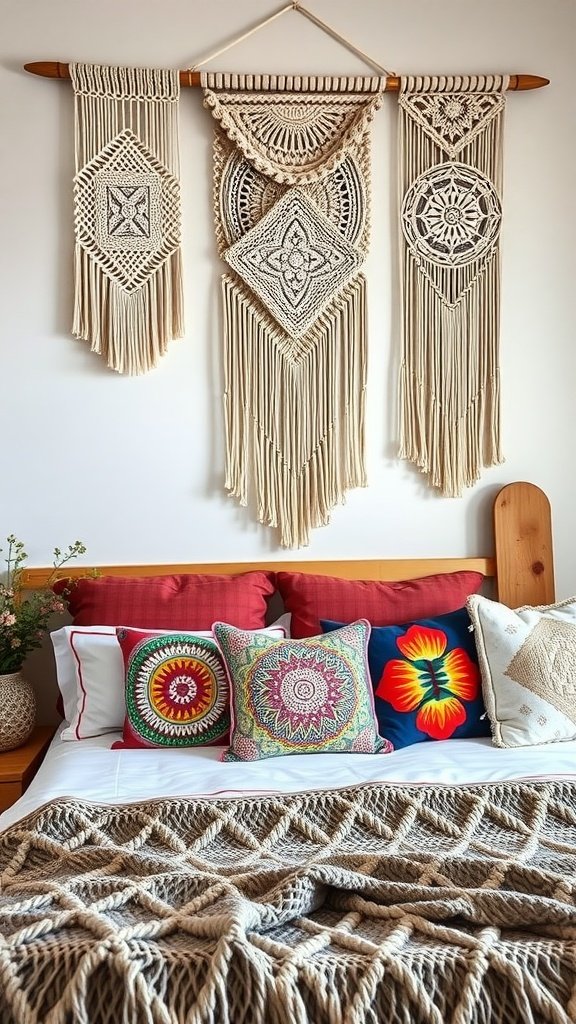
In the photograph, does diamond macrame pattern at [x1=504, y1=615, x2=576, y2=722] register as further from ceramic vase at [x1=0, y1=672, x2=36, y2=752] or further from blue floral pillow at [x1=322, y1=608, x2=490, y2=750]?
ceramic vase at [x1=0, y1=672, x2=36, y2=752]

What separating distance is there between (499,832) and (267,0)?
2307 millimetres

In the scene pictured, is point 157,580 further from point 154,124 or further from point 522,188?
point 522,188

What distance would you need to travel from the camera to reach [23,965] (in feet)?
3.76

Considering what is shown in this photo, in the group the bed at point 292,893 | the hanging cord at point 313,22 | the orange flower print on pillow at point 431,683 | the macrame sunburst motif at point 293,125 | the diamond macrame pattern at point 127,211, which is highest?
the hanging cord at point 313,22

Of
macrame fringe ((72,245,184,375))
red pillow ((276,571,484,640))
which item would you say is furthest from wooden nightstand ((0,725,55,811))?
macrame fringe ((72,245,184,375))

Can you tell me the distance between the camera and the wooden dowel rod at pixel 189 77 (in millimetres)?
2541

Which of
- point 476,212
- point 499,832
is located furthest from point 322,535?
point 499,832

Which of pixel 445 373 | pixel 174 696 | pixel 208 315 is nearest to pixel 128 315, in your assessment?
pixel 208 315

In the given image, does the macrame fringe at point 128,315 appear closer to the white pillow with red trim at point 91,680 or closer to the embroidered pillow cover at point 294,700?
the white pillow with red trim at point 91,680

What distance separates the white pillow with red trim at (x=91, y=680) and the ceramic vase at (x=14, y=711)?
10 centimetres

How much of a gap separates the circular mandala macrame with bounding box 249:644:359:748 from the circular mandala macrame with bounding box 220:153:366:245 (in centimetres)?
124

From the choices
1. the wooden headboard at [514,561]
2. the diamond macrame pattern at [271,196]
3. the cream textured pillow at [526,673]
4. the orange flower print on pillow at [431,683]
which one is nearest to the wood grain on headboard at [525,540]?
the wooden headboard at [514,561]

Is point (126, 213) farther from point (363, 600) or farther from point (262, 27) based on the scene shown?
point (363, 600)

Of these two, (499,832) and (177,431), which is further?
(177,431)
